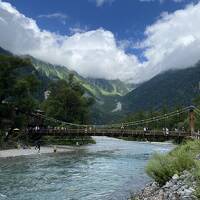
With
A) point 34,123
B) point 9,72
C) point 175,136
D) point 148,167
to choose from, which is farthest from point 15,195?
point 34,123

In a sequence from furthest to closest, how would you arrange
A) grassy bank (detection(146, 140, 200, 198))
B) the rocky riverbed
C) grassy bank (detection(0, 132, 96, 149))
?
grassy bank (detection(0, 132, 96, 149)) → grassy bank (detection(146, 140, 200, 198)) → the rocky riverbed

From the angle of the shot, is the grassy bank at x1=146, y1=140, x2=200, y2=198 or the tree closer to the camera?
the grassy bank at x1=146, y1=140, x2=200, y2=198

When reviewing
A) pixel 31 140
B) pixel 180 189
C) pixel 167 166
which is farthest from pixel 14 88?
pixel 180 189

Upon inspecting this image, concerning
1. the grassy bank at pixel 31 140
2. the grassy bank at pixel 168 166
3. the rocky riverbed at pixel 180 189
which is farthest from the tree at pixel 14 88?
the rocky riverbed at pixel 180 189

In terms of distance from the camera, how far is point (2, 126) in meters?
81.1

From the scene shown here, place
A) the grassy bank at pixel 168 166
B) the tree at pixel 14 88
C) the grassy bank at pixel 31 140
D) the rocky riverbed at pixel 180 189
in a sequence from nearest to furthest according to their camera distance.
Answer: the rocky riverbed at pixel 180 189 → the grassy bank at pixel 168 166 → the tree at pixel 14 88 → the grassy bank at pixel 31 140

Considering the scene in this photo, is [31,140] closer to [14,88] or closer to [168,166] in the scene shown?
[14,88]

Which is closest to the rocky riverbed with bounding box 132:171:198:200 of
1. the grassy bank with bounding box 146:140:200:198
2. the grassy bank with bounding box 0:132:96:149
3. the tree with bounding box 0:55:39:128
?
the grassy bank with bounding box 146:140:200:198

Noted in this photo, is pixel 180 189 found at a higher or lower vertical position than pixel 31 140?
lower

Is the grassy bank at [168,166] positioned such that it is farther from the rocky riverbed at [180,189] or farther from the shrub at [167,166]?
the rocky riverbed at [180,189]

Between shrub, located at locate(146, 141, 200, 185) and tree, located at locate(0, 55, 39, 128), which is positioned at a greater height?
tree, located at locate(0, 55, 39, 128)

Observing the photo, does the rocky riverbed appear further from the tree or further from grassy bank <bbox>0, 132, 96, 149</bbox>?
the tree

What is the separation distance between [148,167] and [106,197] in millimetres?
5425

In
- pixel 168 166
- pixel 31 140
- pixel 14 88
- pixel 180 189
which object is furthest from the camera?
pixel 31 140
